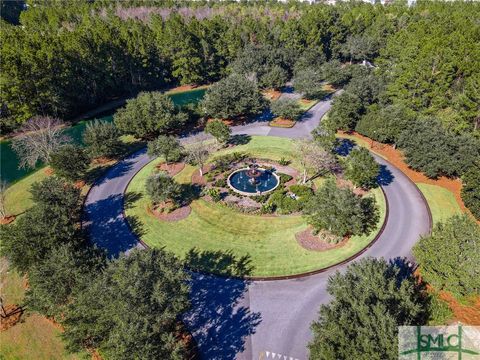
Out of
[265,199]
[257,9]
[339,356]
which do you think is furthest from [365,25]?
[339,356]

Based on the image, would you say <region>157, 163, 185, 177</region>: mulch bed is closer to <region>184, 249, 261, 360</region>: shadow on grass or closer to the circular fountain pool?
the circular fountain pool

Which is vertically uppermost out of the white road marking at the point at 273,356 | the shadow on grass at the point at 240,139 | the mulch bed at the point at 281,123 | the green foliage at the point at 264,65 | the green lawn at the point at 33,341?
the green foliage at the point at 264,65

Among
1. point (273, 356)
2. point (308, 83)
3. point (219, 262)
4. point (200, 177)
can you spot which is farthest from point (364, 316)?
point (308, 83)

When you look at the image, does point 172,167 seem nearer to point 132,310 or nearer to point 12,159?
point 12,159

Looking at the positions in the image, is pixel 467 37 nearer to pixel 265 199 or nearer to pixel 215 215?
pixel 265 199

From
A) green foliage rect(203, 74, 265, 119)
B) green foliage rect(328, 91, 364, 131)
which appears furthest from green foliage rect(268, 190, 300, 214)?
green foliage rect(203, 74, 265, 119)

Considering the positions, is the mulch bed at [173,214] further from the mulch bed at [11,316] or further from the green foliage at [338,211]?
the mulch bed at [11,316]

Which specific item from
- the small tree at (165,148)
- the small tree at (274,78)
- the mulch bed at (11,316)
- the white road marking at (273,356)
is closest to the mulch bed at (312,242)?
the white road marking at (273,356)
